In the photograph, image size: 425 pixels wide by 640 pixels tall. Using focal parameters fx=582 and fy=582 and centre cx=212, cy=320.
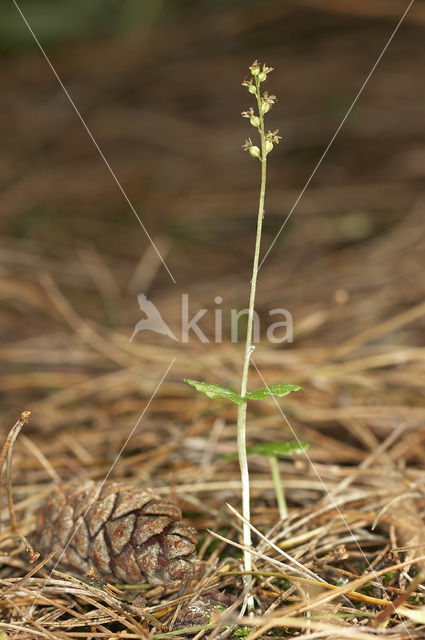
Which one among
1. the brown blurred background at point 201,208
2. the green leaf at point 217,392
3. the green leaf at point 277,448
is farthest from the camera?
the brown blurred background at point 201,208

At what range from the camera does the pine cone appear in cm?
119

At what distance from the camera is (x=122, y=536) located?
1222 millimetres

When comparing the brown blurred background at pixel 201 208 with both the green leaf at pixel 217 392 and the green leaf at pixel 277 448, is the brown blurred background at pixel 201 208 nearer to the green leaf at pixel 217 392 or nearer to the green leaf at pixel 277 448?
the green leaf at pixel 277 448

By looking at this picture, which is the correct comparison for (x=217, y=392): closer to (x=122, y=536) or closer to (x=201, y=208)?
(x=122, y=536)

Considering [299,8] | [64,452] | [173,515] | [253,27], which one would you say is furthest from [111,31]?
[173,515]

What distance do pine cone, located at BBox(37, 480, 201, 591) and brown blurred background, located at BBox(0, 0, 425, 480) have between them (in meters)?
0.50

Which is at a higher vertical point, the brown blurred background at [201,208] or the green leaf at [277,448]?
the brown blurred background at [201,208]

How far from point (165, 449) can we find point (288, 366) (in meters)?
0.64

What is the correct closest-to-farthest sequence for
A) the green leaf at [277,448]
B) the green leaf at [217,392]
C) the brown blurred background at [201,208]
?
the green leaf at [217,392], the green leaf at [277,448], the brown blurred background at [201,208]

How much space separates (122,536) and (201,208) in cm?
270

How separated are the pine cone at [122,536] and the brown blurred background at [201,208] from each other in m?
0.50

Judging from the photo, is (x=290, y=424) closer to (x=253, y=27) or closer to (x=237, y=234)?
(x=237, y=234)

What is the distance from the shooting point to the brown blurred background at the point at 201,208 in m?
2.17

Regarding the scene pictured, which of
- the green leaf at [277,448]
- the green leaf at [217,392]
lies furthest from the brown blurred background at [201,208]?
the green leaf at [217,392]
